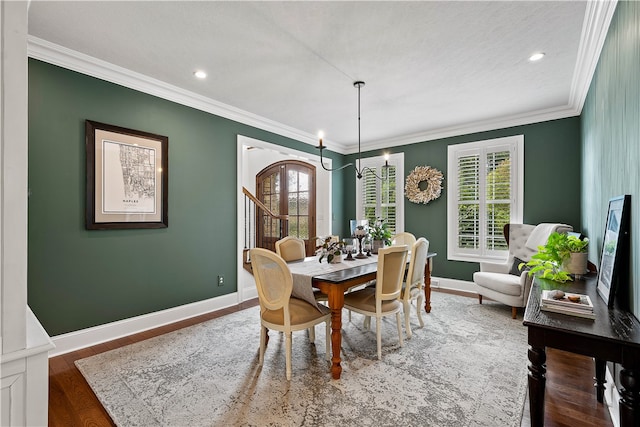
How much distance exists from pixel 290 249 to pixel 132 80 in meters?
2.42

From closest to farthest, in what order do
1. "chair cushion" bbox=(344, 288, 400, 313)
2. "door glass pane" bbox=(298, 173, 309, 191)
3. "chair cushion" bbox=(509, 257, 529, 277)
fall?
"chair cushion" bbox=(344, 288, 400, 313) < "chair cushion" bbox=(509, 257, 529, 277) < "door glass pane" bbox=(298, 173, 309, 191)

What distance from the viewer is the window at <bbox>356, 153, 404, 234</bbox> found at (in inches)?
222

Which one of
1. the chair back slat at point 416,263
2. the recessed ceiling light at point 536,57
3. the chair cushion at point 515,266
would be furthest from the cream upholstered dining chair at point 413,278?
the recessed ceiling light at point 536,57

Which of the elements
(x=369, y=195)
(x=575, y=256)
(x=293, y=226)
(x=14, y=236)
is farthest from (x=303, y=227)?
(x=14, y=236)

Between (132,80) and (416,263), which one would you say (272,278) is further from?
(132,80)

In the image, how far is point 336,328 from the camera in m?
2.37

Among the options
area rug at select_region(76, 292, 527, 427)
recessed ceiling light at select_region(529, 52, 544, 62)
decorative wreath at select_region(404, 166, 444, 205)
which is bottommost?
area rug at select_region(76, 292, 527, 427)

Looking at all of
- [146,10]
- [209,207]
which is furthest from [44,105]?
[209,207]

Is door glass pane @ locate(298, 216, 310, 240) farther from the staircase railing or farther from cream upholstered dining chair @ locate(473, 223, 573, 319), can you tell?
cream upholstered dining chair @ locate(473, 223, 573, 319)

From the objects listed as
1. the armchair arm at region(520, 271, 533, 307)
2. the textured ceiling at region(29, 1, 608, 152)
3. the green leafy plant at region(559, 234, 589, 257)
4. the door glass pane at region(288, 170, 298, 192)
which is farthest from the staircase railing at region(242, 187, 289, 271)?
the green leafy plant at region(559, 234, 589, 257)

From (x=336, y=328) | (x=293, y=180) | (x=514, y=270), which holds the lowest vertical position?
(x=336, y=328)

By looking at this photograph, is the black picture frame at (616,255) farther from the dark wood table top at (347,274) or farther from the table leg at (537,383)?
the dark wood table top at (347,274)

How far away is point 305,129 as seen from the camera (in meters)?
5.12

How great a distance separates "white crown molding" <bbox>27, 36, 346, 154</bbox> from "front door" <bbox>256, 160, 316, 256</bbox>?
77.6 inches
